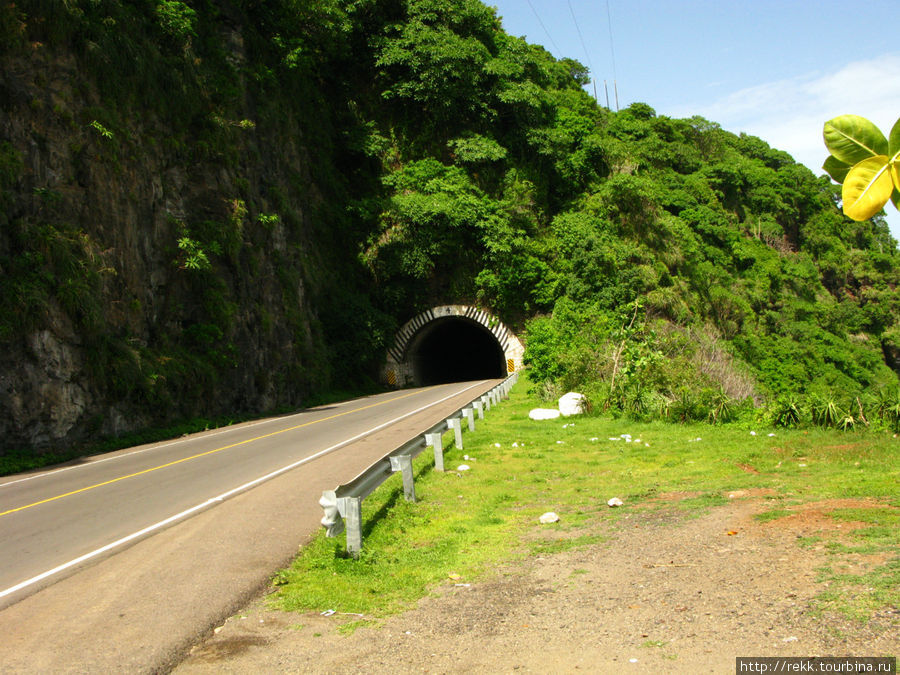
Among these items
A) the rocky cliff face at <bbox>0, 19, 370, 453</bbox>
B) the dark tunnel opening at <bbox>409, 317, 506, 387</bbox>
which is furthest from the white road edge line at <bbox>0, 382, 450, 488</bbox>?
the dark tunnel opening at <bbox>409, 317, 506, 387</bbox>

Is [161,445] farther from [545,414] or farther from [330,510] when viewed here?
[330,510]

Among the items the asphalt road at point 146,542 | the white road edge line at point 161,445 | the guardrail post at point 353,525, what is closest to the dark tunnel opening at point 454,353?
the white road edge line at point 161,445

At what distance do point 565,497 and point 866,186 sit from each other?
24.6ft

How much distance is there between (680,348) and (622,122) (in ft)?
125

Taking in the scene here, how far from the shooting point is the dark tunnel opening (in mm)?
45125

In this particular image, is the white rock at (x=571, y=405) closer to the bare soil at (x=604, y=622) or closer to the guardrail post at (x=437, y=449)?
the guardrail post at (x=437, y=449)

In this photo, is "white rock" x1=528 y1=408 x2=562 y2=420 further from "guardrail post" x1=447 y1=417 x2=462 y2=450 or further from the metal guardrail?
the metal guardrail

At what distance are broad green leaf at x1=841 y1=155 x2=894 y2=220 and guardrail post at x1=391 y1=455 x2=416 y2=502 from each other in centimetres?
732

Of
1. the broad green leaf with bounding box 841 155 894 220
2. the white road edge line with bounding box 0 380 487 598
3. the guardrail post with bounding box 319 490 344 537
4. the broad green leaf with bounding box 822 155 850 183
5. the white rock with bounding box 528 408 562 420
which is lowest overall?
the white rock with bounding box 528 408 562 420

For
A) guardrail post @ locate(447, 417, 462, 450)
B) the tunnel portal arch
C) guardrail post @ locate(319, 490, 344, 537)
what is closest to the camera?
guardrail post @ locate(319, 490, 344, 537)

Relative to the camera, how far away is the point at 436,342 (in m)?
51.2

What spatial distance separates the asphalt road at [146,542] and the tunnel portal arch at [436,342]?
85.2ft

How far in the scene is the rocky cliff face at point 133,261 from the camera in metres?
17.9

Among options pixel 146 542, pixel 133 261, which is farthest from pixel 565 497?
pixel 133 261
